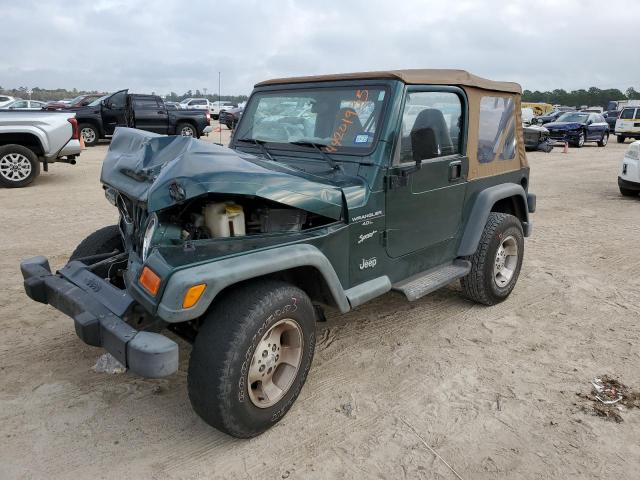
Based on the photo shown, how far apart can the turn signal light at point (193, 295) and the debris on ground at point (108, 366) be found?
51.4 inches

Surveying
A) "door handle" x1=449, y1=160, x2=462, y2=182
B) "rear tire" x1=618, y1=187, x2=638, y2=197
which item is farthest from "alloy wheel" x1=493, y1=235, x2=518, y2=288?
"rear tire" x1=618, y1=187, x2=638, y2=197

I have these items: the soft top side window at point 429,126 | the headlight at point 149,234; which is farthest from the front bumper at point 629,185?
the headlight at point 149,234

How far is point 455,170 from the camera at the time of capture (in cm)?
392

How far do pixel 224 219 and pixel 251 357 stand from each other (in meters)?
0.75

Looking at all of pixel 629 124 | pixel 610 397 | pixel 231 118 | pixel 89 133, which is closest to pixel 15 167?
pixel 231 118

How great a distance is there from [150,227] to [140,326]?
0.54 meters

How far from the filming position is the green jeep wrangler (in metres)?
2.53

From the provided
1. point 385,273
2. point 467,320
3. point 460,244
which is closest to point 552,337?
point 467,320

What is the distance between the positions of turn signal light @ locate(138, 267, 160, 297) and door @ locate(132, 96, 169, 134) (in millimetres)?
15431

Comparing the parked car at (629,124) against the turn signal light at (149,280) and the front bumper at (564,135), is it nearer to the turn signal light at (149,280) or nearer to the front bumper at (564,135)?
the front bumper at (564,135)

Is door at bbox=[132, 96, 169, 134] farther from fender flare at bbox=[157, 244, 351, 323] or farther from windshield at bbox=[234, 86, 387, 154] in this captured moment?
fender flare at bbox=[157, 244, 351, 323]

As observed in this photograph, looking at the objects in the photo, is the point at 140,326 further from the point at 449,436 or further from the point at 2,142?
the point at 2,142

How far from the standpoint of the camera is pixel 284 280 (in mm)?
3049

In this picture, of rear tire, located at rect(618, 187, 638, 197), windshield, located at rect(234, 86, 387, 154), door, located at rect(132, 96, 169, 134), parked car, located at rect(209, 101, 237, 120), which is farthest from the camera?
parked car, located at rect(209, 101, 237, 120)
